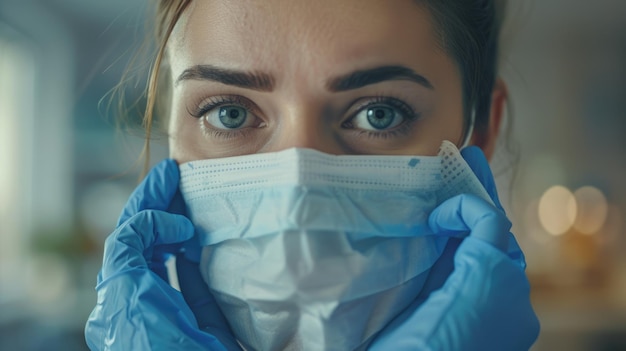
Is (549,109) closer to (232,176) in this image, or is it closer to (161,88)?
(161,88)

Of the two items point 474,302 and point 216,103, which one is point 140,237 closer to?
point 216,103

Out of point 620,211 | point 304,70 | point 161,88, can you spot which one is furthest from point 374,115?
point 620,211

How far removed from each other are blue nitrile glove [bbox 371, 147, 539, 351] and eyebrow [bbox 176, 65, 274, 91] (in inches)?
11.3

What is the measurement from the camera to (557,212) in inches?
113

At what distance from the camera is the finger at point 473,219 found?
2.38 ft

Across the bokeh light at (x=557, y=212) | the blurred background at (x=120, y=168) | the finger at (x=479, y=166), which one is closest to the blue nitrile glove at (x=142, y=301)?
the finger at (x=479, y=166)

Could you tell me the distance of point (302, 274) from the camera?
693 millimetres

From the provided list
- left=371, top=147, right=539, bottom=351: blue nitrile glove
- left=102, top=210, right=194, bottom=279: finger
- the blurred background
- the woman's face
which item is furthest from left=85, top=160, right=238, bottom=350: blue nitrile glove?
the blurred background

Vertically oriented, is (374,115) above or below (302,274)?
above

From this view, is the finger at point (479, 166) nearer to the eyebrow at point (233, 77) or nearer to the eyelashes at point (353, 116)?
the eyelashes at point (353, 116)

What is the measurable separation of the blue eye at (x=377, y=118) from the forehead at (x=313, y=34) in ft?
0.25

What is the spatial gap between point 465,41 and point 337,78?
27cm

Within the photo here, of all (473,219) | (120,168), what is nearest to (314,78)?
(473,219)

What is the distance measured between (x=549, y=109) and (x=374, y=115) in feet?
8.57
